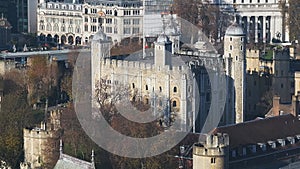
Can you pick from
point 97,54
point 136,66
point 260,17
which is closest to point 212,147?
point 136,66

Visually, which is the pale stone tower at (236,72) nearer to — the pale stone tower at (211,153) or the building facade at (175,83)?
the building facade at (175,83)


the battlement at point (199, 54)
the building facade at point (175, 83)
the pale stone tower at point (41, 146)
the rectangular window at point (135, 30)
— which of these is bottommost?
the pale stone tower at point (41, 146)

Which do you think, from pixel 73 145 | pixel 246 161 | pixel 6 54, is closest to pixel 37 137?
pixel 73 145

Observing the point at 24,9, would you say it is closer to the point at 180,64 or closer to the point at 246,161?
the point at 180,64

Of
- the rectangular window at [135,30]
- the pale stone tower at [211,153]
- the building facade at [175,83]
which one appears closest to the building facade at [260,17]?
the rectangular window at [135,30]

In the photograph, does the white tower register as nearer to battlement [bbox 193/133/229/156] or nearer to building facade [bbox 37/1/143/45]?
battlement [bbox 193/133/229/156]

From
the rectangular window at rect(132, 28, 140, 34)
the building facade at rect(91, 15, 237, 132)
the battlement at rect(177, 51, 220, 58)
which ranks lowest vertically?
the building facade at rect(91, 15, 237, 132)

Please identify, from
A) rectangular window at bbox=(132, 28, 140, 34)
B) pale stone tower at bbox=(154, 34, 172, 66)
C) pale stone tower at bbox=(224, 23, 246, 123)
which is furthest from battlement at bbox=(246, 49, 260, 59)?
rectangular window at bbox=(132, 28, 140, 34)
